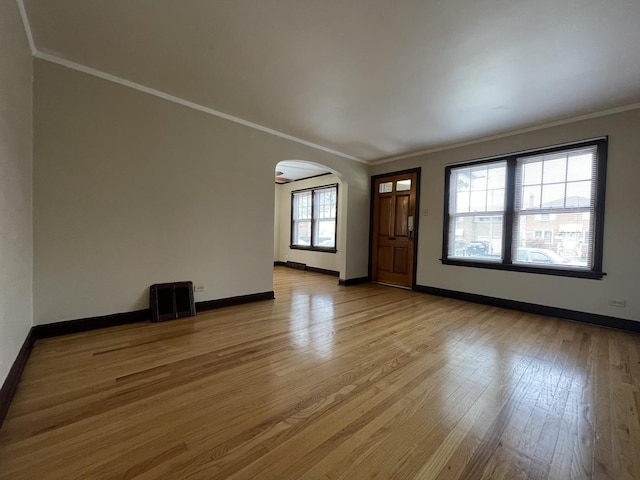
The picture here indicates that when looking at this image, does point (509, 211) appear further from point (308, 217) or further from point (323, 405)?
point (308, 217)

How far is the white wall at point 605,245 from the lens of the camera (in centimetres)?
317

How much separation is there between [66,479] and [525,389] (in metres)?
2.64

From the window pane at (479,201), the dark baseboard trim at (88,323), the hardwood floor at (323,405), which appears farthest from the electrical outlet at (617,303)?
the dark baseboard trim at (88,323)

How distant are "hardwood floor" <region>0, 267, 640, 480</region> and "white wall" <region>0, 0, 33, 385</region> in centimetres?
39

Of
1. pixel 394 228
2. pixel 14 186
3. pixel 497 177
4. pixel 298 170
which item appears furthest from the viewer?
pixel 298 170

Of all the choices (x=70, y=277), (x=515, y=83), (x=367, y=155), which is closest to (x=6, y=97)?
(x=70, y=277)

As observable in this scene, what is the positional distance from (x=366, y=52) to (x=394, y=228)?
3.74m

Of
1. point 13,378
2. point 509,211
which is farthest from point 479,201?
point 13,378

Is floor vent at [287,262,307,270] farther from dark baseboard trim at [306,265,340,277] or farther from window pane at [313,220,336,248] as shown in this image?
window pane at [313,220,336,248]

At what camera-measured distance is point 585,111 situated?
3.36 metres

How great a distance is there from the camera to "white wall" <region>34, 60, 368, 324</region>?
2.55 metres

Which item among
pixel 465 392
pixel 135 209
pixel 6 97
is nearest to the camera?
pixel 6 97

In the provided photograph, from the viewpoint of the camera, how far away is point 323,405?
1.65 meters

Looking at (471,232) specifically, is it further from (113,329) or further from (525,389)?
(113,329)
